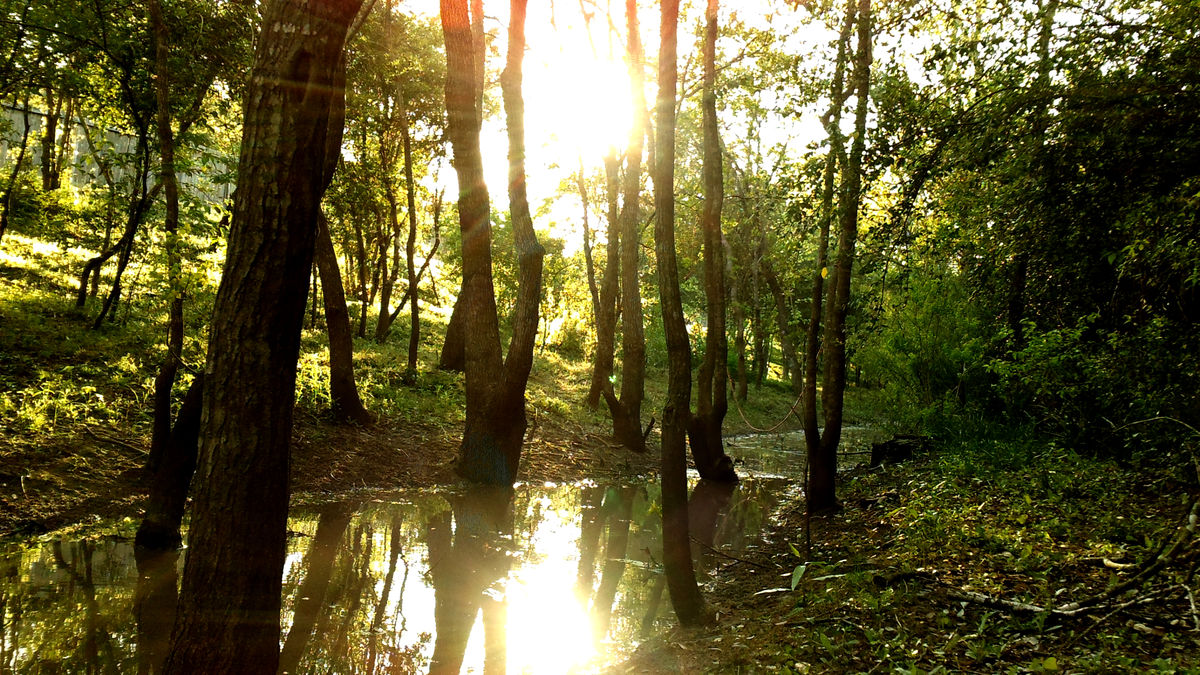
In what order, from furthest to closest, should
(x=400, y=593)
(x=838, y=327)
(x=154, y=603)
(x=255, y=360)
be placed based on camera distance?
(x=838, y=327)
(x=400, y=593)
(x=154, y=603)
(x=255, y=360)

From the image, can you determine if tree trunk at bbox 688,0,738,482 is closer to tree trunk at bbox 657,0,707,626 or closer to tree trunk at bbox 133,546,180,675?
tree trunk at bbox 657,0,707,626

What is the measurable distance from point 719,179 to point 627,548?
5.80m

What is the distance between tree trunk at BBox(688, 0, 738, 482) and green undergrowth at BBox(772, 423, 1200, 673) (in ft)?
12.4

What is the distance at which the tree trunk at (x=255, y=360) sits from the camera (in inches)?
125

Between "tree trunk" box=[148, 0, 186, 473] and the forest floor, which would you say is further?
"tree trunk" box=[148, 0, 186, 473]

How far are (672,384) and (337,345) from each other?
7541 millimetres

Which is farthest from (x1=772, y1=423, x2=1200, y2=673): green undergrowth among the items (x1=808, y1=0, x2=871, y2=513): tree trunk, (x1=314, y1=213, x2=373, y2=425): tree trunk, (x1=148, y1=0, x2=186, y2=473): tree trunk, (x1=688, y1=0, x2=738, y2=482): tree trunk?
(x1=314, y1=213, x2=373, y2=425): tree trunk

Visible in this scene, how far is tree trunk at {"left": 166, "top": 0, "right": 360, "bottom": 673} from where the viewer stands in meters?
3.17

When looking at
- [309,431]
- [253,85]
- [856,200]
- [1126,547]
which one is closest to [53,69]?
[309,431]

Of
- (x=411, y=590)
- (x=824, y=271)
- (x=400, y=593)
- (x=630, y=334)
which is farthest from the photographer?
(x=630, y=334)

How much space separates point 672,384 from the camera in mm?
5539

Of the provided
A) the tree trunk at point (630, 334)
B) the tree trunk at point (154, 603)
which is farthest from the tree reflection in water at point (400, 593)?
the tree trunk at point (630, 334)

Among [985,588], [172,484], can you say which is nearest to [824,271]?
[985,588]

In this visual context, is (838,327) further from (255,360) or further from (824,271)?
(255,360)
